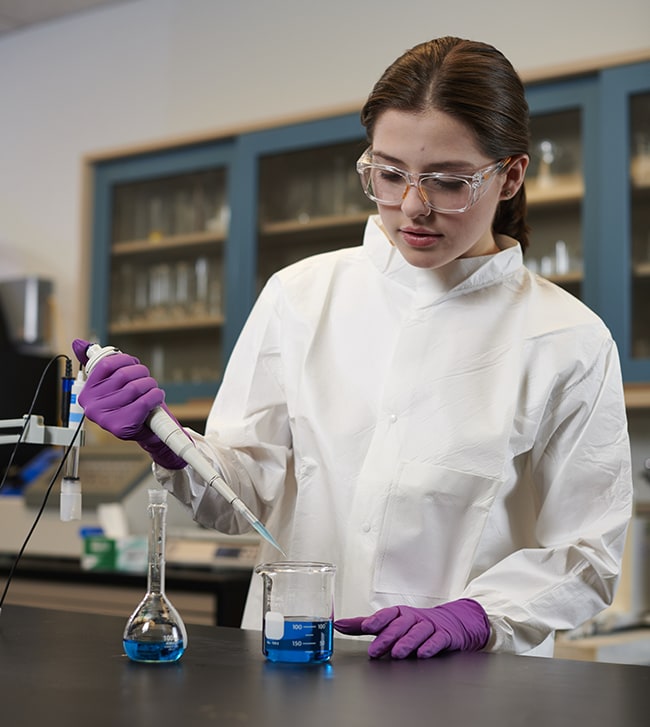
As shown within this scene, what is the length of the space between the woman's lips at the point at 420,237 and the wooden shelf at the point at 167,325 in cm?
218

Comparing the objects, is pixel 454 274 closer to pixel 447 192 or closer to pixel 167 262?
pixel 447 192

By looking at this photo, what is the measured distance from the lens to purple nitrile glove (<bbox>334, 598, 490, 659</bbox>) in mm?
1085

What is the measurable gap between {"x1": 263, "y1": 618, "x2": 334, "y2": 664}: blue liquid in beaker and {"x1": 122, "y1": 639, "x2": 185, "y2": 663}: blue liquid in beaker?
0.31ft

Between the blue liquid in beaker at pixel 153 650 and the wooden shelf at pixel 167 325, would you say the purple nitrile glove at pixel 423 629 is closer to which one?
the blue liquid in beaker at pixel 153 650

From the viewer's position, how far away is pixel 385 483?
1.42 metres

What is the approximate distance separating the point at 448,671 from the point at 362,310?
Result: 2.23 ft

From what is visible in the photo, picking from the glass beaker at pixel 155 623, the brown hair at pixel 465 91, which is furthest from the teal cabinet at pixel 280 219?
the glass beaker at pixel 155 623

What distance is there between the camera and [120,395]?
115 centimetres

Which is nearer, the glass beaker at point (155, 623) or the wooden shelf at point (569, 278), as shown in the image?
the glass beaker at point (155, 623)

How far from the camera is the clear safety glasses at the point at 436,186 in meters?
1.37

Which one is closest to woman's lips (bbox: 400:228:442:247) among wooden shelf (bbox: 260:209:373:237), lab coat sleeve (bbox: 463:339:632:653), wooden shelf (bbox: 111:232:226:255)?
lab coat sleeve (bbox: 463:339:632:653)

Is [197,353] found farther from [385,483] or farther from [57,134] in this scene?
[385,483]

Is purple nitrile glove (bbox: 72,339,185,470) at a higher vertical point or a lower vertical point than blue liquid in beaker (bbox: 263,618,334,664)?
higher

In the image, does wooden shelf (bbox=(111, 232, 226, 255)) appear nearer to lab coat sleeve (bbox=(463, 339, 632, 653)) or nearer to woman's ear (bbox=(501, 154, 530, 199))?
woman's ear (bbox=(501, 154, 530, 199))
